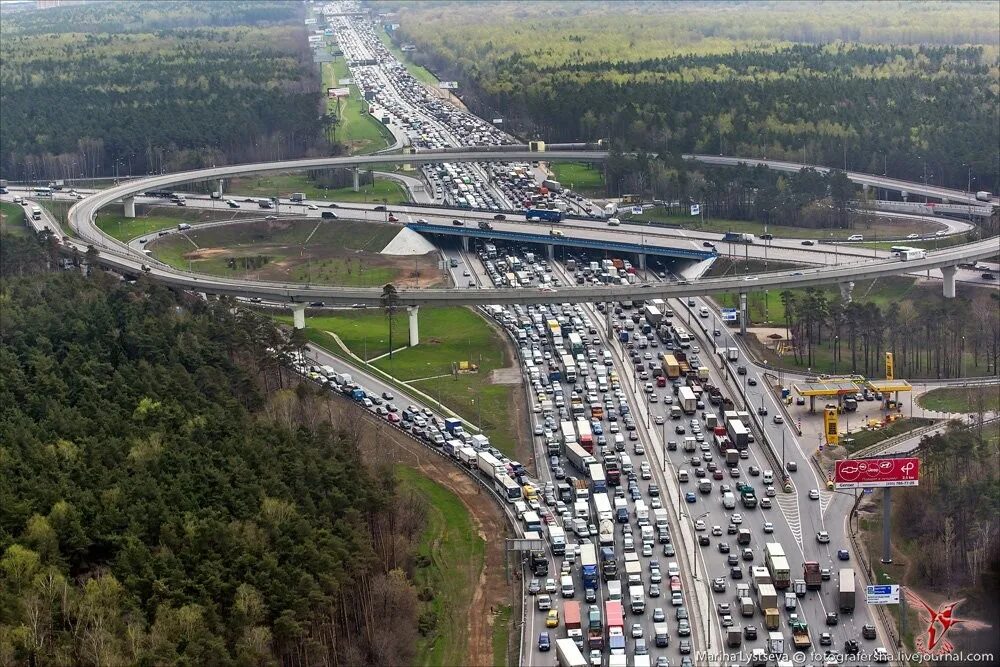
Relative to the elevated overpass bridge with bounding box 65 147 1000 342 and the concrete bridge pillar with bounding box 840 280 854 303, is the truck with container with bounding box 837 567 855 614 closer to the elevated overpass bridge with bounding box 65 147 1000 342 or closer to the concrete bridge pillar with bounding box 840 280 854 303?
the elevated overpass bridge with bounding box 65 147 1000 342

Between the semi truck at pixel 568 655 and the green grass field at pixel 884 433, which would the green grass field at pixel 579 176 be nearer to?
the green grass field at pixel 884 433

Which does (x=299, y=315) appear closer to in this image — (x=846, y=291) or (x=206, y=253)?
(x=206, y=253)

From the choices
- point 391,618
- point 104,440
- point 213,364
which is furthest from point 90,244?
point 391,618

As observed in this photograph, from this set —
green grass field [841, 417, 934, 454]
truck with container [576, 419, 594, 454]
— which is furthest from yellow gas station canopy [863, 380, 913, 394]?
truck with container [576, 419, 594, 454]

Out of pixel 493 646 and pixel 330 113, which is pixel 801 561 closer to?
pixel 493 646

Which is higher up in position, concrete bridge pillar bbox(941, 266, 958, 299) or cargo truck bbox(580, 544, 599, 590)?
concrete bridge pillar bbox(941, 266, 958, 299)

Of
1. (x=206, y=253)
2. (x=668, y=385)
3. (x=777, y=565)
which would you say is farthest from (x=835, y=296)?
(x=206, y=253)

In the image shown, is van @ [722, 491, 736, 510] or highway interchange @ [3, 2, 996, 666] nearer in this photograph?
highway interchange @ [3, 2, 996, 666]
